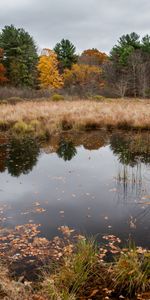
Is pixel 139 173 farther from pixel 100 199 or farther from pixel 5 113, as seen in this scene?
pixel 5 113

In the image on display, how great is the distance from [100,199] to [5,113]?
42.8ft

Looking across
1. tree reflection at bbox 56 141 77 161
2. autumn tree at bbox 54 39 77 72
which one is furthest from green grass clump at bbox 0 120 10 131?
autumn tree at bbox 54 39 77 72

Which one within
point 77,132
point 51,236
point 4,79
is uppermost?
point 4,79

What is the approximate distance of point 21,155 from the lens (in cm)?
1223

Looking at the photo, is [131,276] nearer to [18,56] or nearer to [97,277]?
[97,277]

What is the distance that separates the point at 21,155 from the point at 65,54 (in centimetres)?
4130

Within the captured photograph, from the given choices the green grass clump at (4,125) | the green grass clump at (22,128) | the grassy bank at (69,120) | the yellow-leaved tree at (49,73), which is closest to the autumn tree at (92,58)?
the yellow-leaved tree at (49,73)

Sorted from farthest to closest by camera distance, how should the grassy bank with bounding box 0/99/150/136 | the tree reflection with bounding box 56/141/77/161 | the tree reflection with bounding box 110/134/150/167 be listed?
the grassy bank with bounding box 0/99/150/136, the tree reflection with bounding box 56/141/77/161, the tree reflection with bounding box 110/134/150/167

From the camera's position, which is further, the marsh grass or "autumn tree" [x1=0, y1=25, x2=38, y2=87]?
"autumn tree" [x1=0, y1=25, x2=38, y2=87]

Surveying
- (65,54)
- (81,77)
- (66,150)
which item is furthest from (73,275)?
(65,54)

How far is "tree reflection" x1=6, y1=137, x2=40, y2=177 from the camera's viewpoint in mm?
10438

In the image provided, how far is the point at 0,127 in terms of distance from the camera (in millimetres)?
17672

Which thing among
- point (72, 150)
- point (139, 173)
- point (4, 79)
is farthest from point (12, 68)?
point (139, 173)

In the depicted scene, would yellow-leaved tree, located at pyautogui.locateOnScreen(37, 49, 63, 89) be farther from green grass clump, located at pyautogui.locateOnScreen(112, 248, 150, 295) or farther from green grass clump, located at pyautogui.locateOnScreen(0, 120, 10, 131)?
green grass clump, located at pyautogui.locateOnScreen(112, 248, 150, 295)
